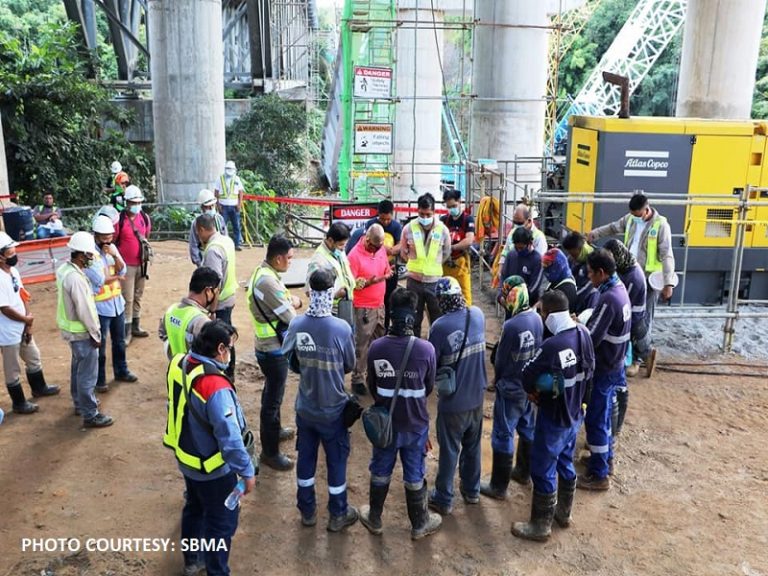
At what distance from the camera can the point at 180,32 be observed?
17.8 m

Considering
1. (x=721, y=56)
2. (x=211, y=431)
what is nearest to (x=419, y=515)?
Result: (x=211, y=431)

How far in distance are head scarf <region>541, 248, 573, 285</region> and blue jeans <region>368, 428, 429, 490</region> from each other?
127 inches

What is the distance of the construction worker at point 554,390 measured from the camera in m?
5.08

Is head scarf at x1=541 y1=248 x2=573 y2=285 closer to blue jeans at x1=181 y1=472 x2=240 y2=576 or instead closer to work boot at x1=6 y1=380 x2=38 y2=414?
blue jeans at x1=181 y1=472 x2=240 y2=576

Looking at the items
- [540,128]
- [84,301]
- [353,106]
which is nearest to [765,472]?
[84,301]

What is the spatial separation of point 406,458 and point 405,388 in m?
0.56

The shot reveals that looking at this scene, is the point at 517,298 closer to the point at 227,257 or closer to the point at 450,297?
the point at 450,297

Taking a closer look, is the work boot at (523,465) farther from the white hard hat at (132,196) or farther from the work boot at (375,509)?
the white hard hat at (132,196)

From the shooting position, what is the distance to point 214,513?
14.6ft

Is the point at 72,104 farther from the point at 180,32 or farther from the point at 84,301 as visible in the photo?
the point at 84,301

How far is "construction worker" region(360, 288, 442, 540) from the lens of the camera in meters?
4.95

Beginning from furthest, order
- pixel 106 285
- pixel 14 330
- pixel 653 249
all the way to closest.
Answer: pixel 653 249
pixel 106 285
pixel 14 330

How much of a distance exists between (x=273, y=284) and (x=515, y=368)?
203 centimetres

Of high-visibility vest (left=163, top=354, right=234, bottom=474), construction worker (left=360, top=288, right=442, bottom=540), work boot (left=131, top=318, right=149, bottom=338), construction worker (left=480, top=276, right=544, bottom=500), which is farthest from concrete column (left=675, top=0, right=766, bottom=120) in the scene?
high-visibility vest (left=163, top=354, right=234, bottom=474)
